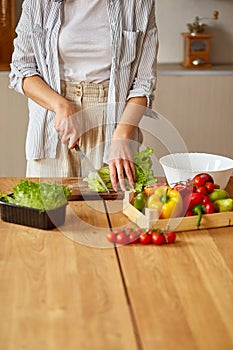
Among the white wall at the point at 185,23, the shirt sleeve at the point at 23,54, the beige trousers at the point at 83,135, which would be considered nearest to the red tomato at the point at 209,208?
the beige trousers at the point at 83,135

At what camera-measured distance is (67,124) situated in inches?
102

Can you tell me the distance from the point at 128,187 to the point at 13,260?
2.03ft

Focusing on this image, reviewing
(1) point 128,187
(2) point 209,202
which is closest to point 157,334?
(2) point 209,202

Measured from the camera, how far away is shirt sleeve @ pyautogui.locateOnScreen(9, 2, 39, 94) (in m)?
2.76

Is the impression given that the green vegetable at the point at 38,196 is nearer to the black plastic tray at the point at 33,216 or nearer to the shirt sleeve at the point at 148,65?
the black plastic tray at the point at 33,216

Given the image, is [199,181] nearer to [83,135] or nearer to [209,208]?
[209,208]

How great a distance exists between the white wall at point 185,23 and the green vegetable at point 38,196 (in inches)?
103

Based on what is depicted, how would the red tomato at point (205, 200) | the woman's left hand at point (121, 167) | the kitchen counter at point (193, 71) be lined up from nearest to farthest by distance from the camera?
the red tomato at point (205, 200) < the woman's left hand at point (121, 167) < the kitchen counter at point (193, 71)

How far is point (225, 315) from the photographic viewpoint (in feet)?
5.39

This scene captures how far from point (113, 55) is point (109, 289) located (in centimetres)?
125

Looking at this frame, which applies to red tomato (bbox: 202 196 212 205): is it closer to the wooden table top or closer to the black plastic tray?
the wooden table top

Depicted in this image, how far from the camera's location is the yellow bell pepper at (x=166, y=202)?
85.7 inches

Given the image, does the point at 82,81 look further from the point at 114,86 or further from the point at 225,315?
the point at 225,315

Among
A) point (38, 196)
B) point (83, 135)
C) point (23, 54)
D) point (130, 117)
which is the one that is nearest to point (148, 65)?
point (130, 117)
